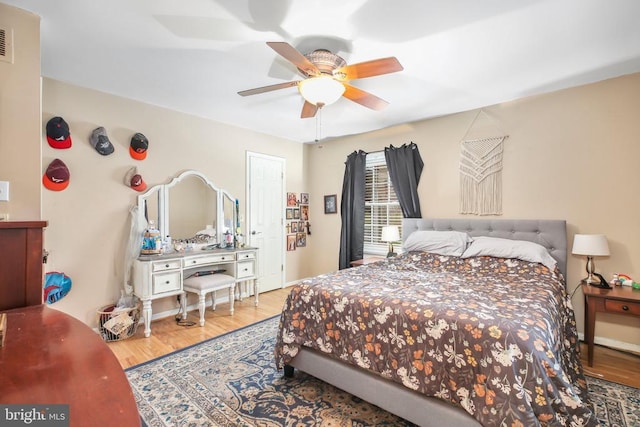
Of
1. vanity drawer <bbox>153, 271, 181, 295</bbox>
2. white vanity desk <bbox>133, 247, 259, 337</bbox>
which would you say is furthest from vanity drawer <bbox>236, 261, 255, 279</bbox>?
vanity drawer <bbox>153, 271, 181, 295</bbox>

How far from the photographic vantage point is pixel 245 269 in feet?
12.9

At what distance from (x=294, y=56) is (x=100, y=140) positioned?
232 centimetres

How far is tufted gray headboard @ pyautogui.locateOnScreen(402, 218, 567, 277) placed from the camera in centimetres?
294

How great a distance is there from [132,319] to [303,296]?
1.96 meters

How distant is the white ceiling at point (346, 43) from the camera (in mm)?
1854

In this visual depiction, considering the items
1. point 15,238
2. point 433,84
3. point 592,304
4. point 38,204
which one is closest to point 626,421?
point 592,304

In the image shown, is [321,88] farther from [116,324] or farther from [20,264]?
[116,324]

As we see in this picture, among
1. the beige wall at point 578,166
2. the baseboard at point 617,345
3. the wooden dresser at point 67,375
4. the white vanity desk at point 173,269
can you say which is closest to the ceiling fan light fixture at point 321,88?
the wooden dresser at point 67,375

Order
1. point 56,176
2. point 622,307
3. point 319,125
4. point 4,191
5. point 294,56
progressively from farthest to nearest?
point 319,125 → point 56,176 → point 622,307 → point 294,56 → point 4,191

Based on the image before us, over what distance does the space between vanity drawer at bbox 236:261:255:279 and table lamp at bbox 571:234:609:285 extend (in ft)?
11.5

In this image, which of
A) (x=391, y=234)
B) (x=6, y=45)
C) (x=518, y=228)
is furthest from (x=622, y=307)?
(x=6, y=45)

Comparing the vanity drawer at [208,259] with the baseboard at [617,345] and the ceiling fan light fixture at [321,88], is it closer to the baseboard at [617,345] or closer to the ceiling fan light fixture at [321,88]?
the ceiling fan light fixture at [321,88]

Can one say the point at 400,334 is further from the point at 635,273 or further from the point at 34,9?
the point at 34,9

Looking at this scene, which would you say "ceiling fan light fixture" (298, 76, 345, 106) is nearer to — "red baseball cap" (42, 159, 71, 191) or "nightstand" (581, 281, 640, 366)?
"red baseball cap" (42, 159, 71, 191)
